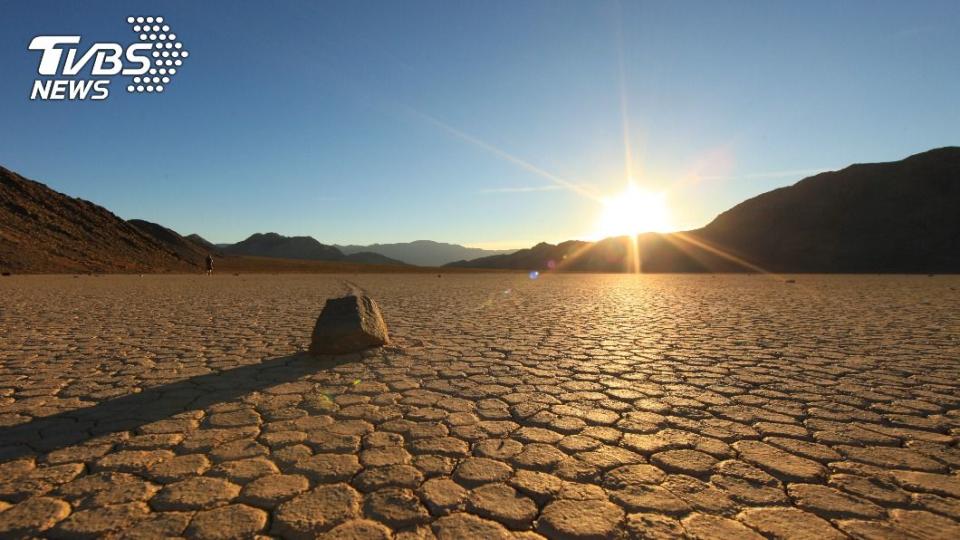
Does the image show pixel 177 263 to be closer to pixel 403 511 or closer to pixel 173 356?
pixel 173 356

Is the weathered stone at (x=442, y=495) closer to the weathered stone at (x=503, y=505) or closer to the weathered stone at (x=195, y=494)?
the weathered stone at (x=503, y=505)

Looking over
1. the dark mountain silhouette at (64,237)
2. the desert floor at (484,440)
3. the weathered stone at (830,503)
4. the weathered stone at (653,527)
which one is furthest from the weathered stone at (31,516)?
the dark mountain silhouette at (64,237)

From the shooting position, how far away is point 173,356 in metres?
5.09

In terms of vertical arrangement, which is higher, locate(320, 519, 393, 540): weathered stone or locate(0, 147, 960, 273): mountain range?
locate(0, 147, 960, 273): mountain range

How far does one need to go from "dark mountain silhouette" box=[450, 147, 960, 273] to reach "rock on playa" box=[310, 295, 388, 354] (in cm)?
5489

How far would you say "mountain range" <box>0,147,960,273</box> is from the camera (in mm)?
37875

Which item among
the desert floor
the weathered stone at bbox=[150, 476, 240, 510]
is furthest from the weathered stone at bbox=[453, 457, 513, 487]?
the weathered stone at bbox=[150, 476, 240, 510]

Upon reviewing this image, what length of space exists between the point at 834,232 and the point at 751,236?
941 cm

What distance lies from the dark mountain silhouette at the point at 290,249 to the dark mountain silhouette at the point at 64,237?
87.7 metres

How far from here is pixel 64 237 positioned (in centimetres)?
3816

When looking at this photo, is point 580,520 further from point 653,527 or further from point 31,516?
point 31,516

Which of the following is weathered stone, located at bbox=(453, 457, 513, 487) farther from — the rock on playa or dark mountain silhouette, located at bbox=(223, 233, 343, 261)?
dark mountain silhouette, located at bbox=(223, 233, 343, 261)

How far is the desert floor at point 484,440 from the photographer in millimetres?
1905

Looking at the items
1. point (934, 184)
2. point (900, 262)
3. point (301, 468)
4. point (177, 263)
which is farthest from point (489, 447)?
point (934, 184)
